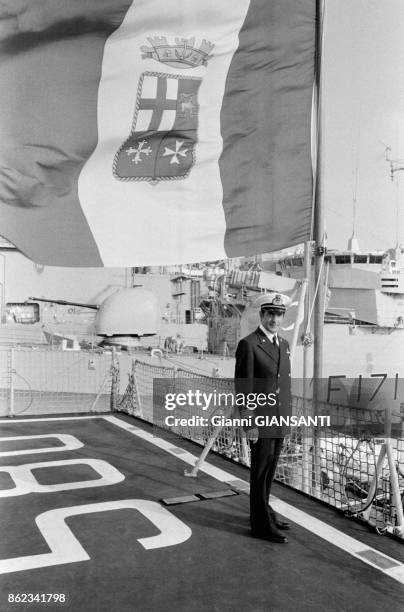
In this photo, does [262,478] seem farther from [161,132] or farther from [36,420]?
[36,420]

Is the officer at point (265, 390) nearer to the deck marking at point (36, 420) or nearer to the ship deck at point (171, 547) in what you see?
the ship deck at point (171, 547)

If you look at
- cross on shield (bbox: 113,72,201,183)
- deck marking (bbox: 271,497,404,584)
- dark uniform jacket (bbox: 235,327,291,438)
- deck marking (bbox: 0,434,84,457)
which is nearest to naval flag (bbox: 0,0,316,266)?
cross on shield (bbox: 113,72,201,183)

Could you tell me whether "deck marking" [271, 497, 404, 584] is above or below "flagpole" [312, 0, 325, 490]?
below

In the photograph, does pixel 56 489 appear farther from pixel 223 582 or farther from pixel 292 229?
pixel 292 229

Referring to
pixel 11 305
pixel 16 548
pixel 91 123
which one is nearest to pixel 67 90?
pixel 91 123

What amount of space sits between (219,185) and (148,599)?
2.68 m

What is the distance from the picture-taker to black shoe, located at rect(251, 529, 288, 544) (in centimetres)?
328

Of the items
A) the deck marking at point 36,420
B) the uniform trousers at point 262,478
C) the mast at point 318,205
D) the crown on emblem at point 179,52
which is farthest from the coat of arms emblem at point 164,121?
the deck marking at point 36,420

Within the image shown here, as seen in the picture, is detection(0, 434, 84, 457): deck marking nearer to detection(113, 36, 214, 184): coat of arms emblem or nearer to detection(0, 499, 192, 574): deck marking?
detection(0, 499, 192, 574): deck marking

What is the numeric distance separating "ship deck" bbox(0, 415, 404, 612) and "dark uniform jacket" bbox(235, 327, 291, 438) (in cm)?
78

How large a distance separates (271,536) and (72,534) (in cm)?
130

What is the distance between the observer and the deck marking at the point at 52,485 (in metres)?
4.31

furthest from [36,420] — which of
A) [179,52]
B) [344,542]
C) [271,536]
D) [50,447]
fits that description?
[179,52]

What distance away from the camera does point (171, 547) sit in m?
3.19
